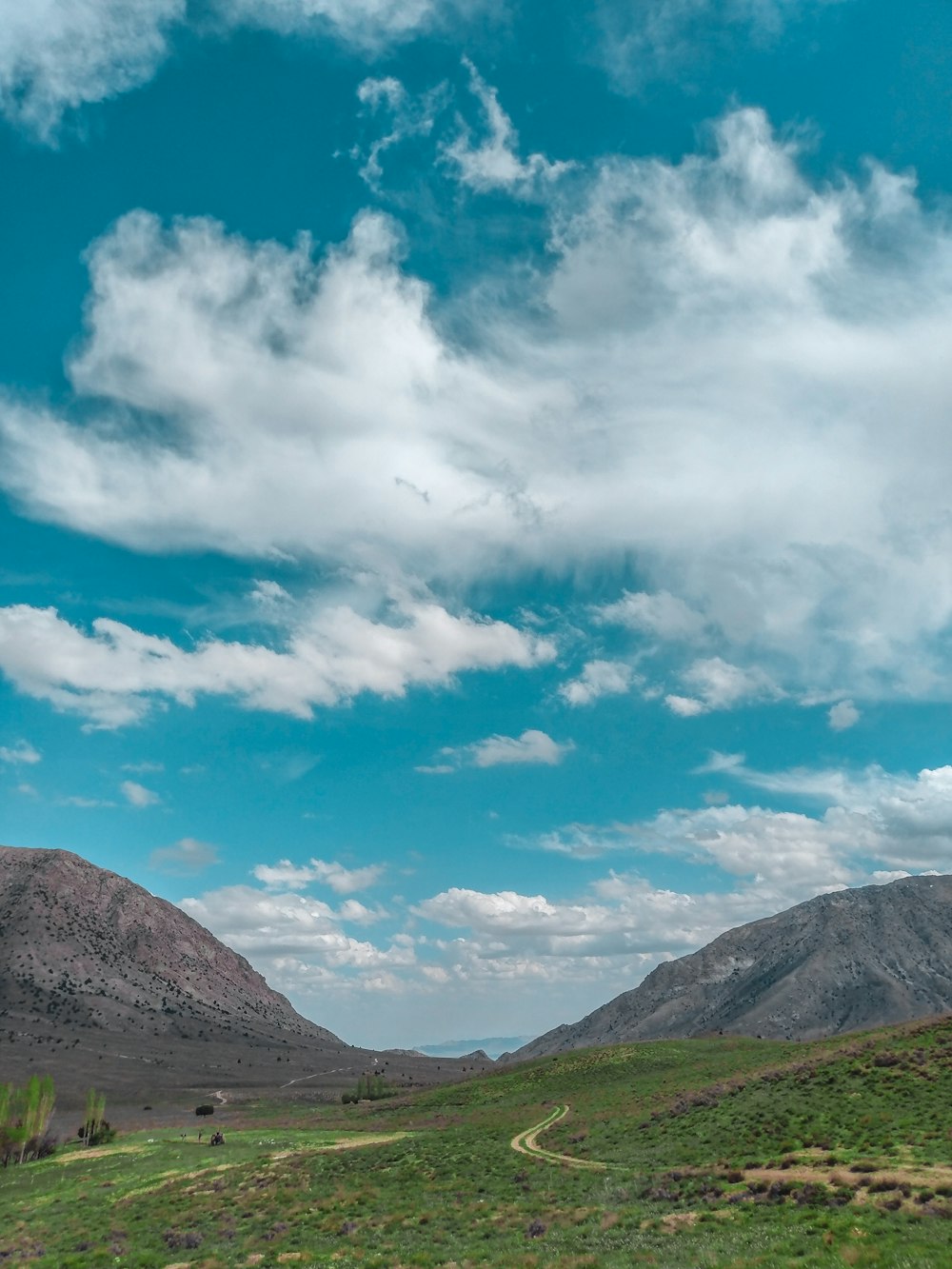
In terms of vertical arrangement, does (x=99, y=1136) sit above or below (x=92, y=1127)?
below

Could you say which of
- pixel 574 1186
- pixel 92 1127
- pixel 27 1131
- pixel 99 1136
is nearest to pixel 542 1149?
pixel 574 1186

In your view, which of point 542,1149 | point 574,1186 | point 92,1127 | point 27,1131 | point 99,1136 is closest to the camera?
point 574,1186

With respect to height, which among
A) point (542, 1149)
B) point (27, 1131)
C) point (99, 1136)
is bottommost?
point (99, 1136)

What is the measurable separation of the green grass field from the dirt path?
0.24 meters

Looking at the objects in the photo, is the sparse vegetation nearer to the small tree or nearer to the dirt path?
the small tree

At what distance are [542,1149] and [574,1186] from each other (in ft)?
51.1

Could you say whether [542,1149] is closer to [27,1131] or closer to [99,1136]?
[27,1131]

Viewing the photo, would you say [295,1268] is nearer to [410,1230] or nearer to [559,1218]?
[410,1230]

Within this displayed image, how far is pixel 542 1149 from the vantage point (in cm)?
5278

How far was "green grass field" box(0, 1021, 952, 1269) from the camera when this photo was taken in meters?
27.0

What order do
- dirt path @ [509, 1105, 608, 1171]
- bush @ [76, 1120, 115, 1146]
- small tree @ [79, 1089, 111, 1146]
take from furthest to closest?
1. small tree @ [79, 1089, 111, 1146]
2. bush @ [76, 1120, 115, 1146]
3. dirt path @ [509, 1105, 608, 1171]

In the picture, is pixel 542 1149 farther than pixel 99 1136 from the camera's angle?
No

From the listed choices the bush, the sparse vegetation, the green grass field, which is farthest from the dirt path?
the sparse vegetation

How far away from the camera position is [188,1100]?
450ft
